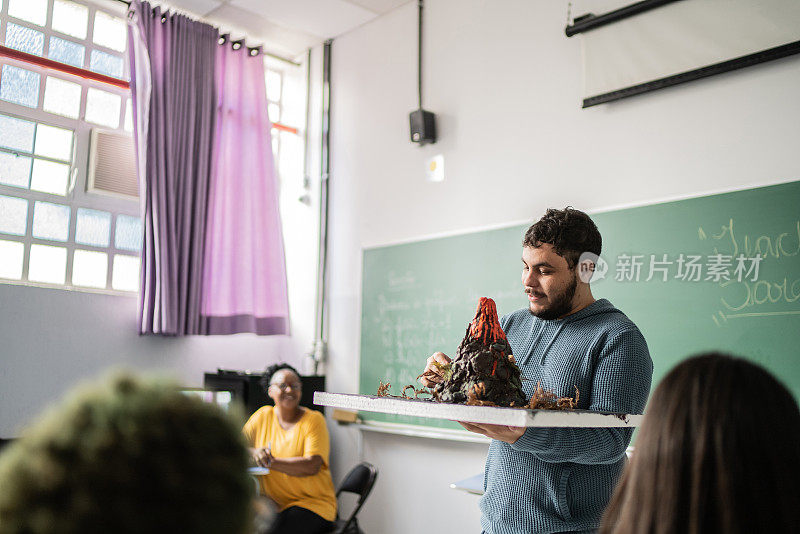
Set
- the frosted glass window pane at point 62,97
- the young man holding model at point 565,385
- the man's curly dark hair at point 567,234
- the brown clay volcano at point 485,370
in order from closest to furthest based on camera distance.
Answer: the young man holding model at point 565,385, the brown clay volcano at point 485,370, the man's curly dark hair at point 567,234, the frosted glass window pane at point 62,97

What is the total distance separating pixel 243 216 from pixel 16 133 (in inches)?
52.8

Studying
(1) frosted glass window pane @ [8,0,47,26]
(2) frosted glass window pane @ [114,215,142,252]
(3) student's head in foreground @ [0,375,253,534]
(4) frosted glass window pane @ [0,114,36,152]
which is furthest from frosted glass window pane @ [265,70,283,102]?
(3) student's head in foreground @ [0,375,253,534]

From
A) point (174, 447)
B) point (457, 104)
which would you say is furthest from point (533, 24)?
point (174, 447)

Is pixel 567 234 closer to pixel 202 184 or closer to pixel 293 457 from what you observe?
pixel 293 457

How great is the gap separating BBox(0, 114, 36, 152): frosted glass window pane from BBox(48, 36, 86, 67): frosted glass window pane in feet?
1.44

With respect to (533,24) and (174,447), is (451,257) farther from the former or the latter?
(174,447)

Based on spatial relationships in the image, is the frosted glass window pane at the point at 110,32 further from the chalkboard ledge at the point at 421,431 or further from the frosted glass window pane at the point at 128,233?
the chalkboard ledge at the point at 421,431

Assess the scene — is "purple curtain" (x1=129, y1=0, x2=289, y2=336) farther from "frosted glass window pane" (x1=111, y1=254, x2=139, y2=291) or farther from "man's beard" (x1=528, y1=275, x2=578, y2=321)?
"man's beard" (x1=528, y1=275, x2=578, y2=321)

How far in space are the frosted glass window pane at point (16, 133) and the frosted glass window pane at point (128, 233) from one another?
623 mm

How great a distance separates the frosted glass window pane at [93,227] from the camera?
155 inches

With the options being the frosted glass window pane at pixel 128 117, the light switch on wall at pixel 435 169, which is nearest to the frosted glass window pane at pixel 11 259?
the frosted glass window pane at pixel 128 117

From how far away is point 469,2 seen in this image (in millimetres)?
3840

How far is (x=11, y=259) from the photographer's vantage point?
3.69m

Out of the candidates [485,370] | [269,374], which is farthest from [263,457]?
[485,370]
